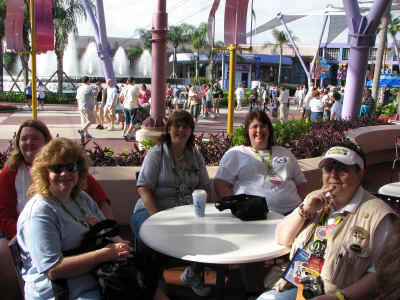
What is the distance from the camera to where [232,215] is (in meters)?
3.00

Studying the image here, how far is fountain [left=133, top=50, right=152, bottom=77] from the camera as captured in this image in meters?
59.7

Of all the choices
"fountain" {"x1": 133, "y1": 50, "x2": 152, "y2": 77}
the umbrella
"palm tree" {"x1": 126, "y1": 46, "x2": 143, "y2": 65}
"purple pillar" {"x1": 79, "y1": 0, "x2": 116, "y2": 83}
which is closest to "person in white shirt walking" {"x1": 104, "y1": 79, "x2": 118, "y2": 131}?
"purple pillar" {"x1": 79, "y1": 0, "x2": 116, "y2": 83}

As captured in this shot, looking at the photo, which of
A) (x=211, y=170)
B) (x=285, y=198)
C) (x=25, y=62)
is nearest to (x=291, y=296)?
(x=285, y=198)

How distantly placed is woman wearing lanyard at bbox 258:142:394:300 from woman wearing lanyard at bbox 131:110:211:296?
4.11 feet

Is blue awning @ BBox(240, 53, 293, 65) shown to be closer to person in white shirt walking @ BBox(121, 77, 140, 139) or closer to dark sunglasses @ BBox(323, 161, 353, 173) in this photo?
person in white shirt walking @ BBox(121, 77, 140, 139)

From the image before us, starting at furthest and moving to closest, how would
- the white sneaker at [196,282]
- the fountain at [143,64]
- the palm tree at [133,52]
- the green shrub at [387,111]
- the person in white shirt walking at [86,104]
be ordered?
the palm tree at [133,52], the fountain at [143,64], the green shrub at [387,111], the person in white shirt walking at [86,104], the white sneaker at [196,282]

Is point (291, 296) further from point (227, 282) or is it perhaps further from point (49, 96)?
point (49, 96)

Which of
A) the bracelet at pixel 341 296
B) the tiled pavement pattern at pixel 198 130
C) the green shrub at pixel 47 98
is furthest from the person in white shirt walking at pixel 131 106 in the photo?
the green shrub at pixel 47 98

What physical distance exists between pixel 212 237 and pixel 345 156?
996 millimetres

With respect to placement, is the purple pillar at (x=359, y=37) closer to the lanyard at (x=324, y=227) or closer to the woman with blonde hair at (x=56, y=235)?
the lanyard at (x=324, y=227)

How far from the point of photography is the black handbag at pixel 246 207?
2875mm

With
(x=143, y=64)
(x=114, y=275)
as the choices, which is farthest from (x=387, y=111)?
(x=143, y=64)

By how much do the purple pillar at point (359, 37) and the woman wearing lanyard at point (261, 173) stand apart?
24.7ft

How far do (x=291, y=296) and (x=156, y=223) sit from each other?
1.09m
